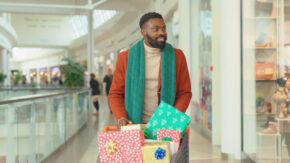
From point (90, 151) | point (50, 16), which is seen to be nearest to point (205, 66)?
point (90, 151)

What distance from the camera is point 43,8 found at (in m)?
13.9

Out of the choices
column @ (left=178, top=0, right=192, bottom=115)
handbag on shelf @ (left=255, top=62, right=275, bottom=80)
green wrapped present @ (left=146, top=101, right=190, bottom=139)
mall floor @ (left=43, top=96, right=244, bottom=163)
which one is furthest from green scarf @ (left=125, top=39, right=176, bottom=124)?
column @ (left=178, top=0, right=192, bottom=115)

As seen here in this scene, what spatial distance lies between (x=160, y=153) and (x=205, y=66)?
5859 millimetres

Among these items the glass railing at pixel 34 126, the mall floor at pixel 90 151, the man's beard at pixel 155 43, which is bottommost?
the mall floor at pixel 90 151

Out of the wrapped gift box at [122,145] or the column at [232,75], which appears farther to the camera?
the column at [232,75]

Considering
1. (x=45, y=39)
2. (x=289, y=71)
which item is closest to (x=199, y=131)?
(x=289, y=71)

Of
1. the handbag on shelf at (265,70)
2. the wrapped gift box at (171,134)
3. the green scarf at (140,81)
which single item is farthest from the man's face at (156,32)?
the handbag on shelf at (265,70)

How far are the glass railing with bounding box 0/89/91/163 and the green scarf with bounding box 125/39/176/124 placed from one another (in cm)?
190

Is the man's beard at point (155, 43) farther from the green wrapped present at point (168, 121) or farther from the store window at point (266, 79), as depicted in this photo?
the store window at point (266, 79)

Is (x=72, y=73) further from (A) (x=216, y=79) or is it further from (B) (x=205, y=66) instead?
(A) (x=216, y=79)

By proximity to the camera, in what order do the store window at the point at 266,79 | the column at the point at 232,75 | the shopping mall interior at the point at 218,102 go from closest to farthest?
the store window at the point at 266,79, the shopping mall interior at the point at 218,102, the column at the point at 232,75

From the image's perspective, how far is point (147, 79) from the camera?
6.50ft

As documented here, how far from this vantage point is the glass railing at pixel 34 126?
3576mm

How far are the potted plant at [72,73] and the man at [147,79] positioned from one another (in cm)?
1093
